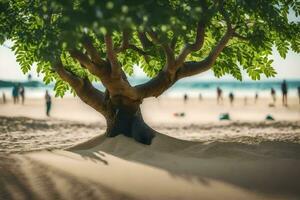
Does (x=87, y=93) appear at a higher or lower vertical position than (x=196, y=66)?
lower

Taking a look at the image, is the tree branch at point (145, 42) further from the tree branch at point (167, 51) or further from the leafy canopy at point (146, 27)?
the tree branch at point (167, 51)

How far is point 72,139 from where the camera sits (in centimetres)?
1872

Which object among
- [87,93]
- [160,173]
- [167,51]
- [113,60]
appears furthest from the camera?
[87,93]

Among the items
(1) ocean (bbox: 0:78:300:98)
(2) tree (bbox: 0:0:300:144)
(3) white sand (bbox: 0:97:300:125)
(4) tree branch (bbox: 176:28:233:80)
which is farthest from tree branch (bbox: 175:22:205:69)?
(1) ocean (bbox: 0:78:300:98)

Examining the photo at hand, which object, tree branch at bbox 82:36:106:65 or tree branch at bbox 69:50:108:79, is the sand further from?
tree branch at bbox 82:36:106:65

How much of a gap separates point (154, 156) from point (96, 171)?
92.2 inches

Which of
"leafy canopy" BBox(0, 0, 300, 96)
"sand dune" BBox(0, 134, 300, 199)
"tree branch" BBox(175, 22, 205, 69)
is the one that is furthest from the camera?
"tree branch" BBox(175, 22, 205, 69)

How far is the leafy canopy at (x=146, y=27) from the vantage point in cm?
531

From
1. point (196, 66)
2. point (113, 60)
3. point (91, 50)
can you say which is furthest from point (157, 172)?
point (196, 66)

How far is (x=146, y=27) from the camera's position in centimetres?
554

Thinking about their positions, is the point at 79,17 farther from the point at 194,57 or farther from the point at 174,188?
the point at 194,57

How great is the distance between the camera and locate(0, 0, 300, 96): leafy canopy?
5.31 metres

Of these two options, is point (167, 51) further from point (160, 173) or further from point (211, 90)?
point (211, 90)

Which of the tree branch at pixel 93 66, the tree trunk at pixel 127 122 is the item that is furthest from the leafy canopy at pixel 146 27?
the tree trunk at pixel 127 122
